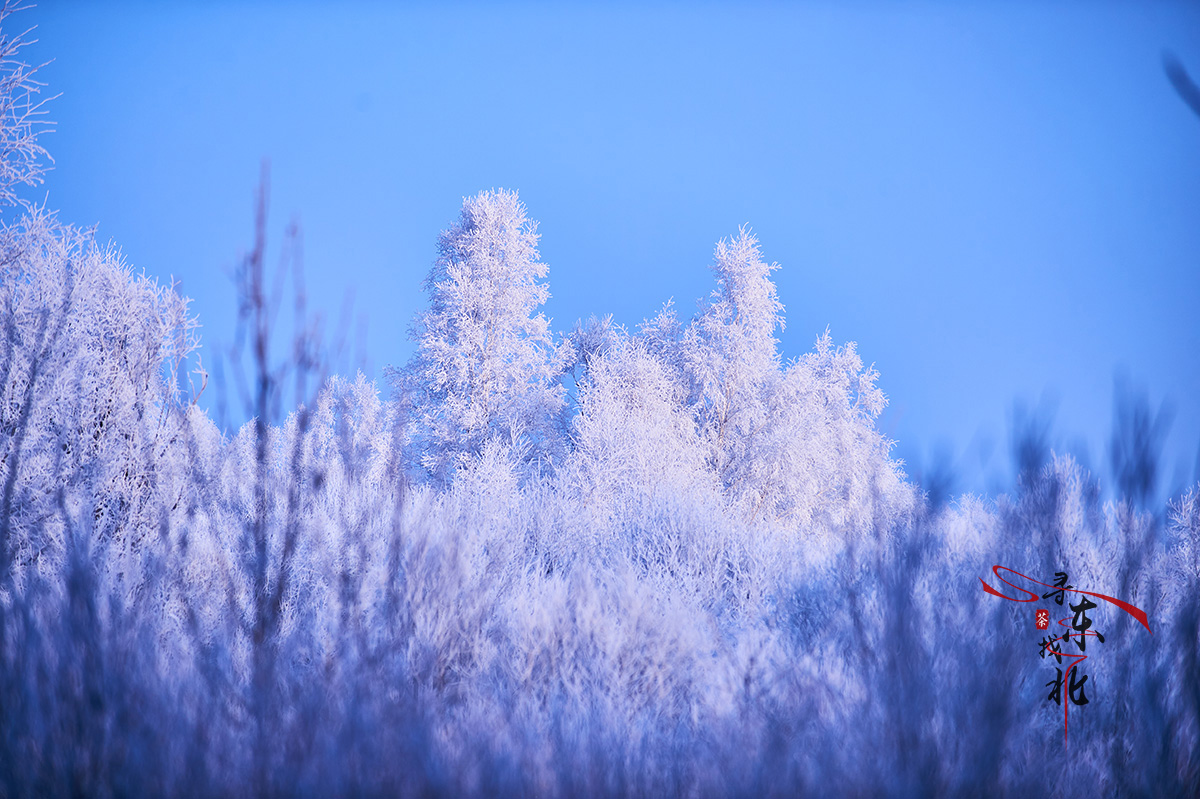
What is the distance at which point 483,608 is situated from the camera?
17.4 ft

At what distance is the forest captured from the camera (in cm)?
229

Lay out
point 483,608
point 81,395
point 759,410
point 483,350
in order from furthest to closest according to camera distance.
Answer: point 759,410 → point 483,350 → point 81,395 → point 483,608

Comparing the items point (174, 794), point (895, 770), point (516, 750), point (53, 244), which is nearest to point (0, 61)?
point (53, 244)

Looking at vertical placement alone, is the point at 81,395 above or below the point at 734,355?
below

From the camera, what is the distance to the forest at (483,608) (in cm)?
229

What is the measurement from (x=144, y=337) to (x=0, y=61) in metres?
3.35

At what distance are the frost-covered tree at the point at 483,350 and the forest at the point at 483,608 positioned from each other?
2.71 m

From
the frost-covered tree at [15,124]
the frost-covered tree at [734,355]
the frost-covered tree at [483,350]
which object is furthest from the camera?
the frost-covered tree at [734,355]

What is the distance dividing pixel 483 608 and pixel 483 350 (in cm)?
1028

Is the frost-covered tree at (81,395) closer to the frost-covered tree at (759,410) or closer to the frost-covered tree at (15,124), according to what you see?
the frost-covered tree at (15,124)

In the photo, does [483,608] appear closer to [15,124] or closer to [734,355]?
[15,124]

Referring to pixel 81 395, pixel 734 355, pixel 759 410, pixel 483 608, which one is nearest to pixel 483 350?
pixel 734 355

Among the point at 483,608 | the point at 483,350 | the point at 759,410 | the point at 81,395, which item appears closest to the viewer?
the point at 483,608

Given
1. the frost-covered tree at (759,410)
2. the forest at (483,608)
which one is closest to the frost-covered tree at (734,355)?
the frost-covered tree at (759,410)
